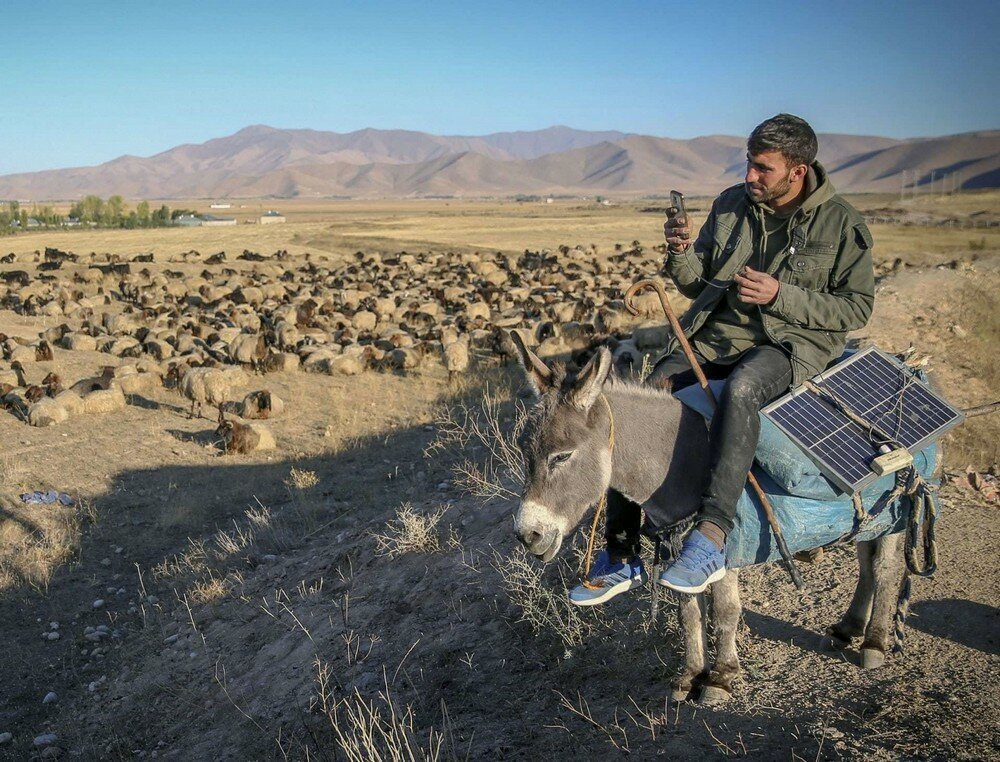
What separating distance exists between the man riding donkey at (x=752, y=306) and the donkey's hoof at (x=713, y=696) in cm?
61

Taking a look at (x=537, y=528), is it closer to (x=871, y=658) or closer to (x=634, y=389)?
(x=634, y=389)

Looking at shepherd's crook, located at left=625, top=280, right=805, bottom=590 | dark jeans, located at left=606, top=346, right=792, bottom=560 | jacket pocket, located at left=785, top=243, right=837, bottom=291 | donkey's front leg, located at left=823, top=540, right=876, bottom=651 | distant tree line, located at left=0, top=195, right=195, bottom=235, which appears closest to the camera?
dark jeans, located at left=606, top=346, right=792, bottom=560

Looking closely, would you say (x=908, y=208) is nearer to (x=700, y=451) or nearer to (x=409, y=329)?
(x=409, y=329)

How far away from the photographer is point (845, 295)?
12.6 ft

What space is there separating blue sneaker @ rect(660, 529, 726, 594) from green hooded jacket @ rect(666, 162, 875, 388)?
0.95 metres

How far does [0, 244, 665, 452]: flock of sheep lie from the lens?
14422 millimetres

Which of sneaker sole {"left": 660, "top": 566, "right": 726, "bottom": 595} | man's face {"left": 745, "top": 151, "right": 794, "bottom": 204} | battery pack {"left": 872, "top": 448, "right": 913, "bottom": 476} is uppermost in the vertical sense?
man's face {"left": 745, "top": 151, "right": 794, "bottom": 204}

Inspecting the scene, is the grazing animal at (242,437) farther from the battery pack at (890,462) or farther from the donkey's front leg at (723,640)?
the battery pack at (890,462)

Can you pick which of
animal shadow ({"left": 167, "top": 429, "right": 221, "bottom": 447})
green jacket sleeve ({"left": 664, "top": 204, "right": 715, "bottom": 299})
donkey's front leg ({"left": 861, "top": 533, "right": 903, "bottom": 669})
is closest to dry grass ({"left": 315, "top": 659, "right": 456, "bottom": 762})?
donkey's front leg ({"left": 861, "top": 533, "right": 903, "bottom": 669})

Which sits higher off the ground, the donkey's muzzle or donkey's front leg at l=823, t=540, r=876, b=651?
the donkey's muzzle

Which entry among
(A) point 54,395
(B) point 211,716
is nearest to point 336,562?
(B) point 211,716

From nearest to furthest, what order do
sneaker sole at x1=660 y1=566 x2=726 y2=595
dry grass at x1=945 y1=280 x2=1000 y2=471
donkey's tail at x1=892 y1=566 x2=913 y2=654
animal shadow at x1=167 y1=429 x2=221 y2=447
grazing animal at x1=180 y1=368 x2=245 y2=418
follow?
sneaker sole at x1=660 y1=566 x2=726 y2=595 < donkey's tail at x1=892 y1=566 x2=913 y2=654 < dry grass at x1=945 y1=280 x2=1000 y2=471 < animal shadow at x1=167 y1=429 x2=221 y2=447 < grazing animal at x1=180 y1=368 x2=245 y2=418

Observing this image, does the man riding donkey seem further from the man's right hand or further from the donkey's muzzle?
the donkey's muzzle

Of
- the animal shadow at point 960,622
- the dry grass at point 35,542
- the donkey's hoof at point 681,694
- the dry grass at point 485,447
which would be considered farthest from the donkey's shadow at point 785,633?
the dry grass at point 35,542
